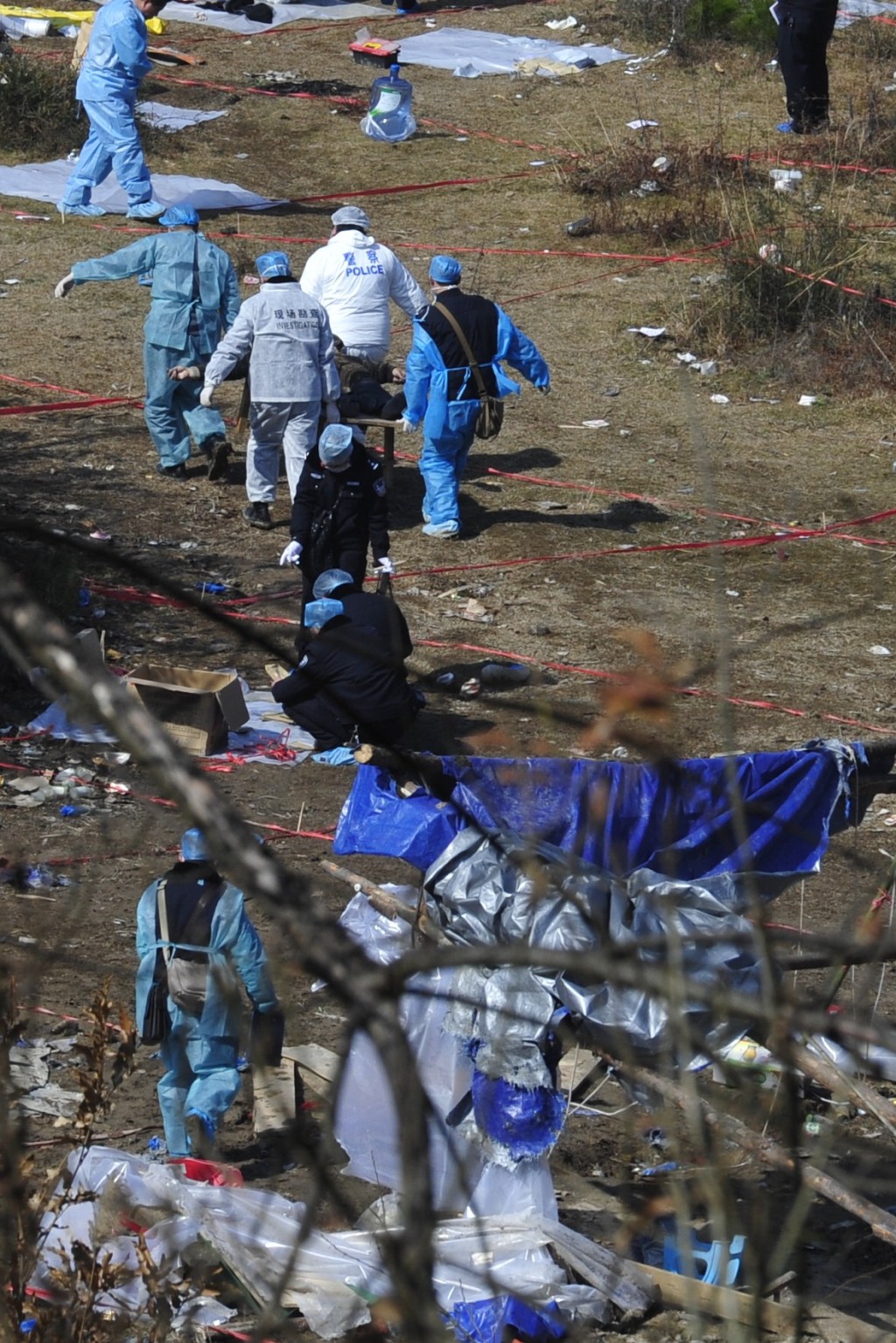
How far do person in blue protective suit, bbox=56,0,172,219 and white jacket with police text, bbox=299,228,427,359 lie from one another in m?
3.88

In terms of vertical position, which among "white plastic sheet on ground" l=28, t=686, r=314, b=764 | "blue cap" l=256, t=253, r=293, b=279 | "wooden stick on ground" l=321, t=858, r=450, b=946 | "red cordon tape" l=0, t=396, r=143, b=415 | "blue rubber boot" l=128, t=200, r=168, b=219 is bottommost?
"white plastic sheet on ground" l=28, t=686, r=314, b=764

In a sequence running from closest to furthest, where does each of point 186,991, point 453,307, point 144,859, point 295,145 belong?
point 186,991, point 144,859, point 453,307, point 295,145

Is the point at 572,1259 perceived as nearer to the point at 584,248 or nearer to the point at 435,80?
the point at 584,248

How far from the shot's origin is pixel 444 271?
956cm

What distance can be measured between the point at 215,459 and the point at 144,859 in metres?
4.07

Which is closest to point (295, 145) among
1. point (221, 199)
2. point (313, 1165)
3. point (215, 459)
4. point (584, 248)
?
point (221, 199)

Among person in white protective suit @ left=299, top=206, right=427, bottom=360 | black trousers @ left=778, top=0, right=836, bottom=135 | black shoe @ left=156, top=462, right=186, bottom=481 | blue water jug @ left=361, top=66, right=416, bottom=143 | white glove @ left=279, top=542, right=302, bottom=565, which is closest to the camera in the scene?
white glove @ left=279, top=542, right=302, bottom=565

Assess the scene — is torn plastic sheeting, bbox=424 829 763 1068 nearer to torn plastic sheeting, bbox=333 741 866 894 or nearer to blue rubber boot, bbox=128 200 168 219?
torn plastic sheeting, bbox=333 741 866 894

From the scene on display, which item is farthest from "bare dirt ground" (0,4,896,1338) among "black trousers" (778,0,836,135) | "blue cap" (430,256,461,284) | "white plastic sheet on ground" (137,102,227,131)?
"blue cap" (430,256,461,284)

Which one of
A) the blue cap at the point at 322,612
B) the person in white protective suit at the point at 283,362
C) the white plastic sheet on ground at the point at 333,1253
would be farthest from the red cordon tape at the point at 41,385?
the white plastic sheet on ground at the point at 333,1253

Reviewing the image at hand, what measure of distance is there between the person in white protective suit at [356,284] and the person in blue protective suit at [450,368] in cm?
50

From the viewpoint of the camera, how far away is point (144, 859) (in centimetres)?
672

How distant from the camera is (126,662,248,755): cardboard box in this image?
23.8 ft

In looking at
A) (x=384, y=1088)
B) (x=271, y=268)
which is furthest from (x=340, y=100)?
(x=384, y=1088)
